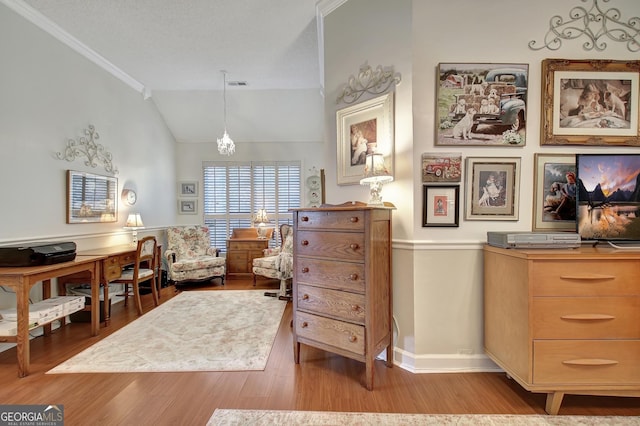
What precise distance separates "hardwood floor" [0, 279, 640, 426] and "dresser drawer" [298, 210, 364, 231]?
46.5 inches

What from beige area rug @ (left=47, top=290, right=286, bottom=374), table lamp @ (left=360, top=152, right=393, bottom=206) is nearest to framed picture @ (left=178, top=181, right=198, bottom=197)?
beige area rug @ (left=47, top=290, right=286, bottom=374)

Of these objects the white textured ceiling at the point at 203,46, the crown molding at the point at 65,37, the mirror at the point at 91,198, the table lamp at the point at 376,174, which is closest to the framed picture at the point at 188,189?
the white textured ceiling at the point at 203,46

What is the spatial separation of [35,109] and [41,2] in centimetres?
106

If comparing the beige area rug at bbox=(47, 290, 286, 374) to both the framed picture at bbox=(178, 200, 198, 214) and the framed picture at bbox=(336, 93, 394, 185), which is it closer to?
the framed picture at bbox=(336, 93, 394, 185)

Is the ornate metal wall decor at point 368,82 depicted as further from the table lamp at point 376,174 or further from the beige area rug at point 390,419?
the beige area rug at point 390,419

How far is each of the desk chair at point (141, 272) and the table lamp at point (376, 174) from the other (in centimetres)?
313

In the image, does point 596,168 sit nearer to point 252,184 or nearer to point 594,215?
point 594,215

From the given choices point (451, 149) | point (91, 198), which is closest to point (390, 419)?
point (451, 149)

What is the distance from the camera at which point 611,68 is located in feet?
6.94

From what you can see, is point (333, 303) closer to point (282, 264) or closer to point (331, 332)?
point (331, 332)

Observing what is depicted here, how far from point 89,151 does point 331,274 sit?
149 inches

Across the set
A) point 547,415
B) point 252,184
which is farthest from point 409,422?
point 252,184

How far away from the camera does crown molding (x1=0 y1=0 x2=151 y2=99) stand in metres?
2.74

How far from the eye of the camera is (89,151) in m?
3.62
